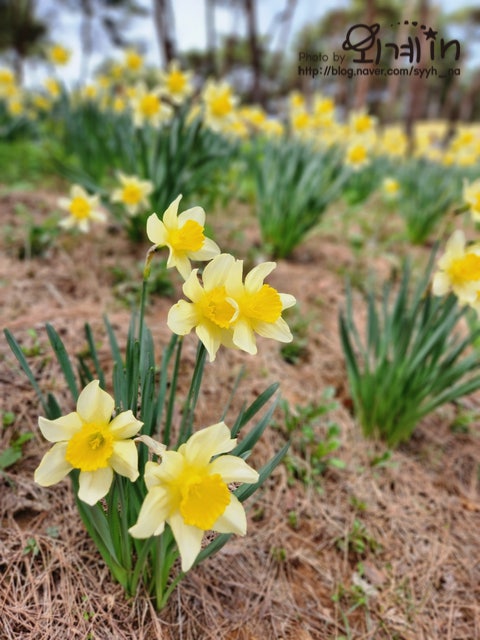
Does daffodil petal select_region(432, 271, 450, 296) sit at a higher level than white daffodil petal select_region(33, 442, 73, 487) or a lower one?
higher

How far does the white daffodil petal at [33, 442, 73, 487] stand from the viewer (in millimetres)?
742

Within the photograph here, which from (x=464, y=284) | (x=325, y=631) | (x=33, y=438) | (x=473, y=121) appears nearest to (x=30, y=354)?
(x=33, y=438)

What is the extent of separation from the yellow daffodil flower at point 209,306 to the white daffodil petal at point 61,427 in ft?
0.80

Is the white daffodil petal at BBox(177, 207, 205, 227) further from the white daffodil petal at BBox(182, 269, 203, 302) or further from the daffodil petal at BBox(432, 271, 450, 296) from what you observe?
the daffodil petal at BBox(432, 271, 450, 296)

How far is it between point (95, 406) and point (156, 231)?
1.17ft

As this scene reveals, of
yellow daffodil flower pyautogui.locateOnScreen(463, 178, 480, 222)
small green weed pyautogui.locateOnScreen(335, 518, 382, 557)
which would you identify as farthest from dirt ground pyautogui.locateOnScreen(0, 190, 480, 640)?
yellow daffodil flower pyautogui.locateOnScreen(463, 178, 480, 222)

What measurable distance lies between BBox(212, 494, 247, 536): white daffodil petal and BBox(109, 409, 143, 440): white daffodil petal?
0.71 ft

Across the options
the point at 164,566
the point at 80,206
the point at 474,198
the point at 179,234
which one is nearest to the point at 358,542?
the point at 164,566

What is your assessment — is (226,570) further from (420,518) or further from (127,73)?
(127,73)

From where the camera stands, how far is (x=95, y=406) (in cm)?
76

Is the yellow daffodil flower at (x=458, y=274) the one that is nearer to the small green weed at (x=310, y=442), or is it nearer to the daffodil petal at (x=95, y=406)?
the small green weed at (x=310, y=442)

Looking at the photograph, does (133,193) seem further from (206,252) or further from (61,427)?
(61,427)

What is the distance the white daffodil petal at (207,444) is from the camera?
730 millimetres

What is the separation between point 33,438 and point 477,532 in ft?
4.96
